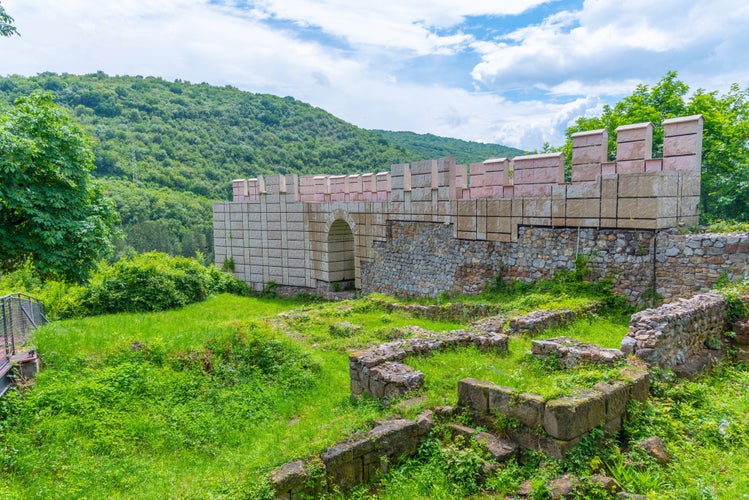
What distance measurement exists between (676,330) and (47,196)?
35.4 ft

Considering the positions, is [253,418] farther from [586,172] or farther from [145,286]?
[145,286]

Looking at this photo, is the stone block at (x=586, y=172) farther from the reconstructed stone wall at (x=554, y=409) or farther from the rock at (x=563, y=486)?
the rock at (x=563, y=486)

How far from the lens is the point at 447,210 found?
13266mm

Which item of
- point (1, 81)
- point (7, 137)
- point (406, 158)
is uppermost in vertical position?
point (1, 81)

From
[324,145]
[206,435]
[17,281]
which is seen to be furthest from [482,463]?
[324,145]

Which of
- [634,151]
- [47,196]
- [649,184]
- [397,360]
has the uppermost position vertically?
[634,151]

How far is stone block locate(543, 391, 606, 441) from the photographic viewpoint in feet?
16.2

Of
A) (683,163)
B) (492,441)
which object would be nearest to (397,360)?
(492,441)

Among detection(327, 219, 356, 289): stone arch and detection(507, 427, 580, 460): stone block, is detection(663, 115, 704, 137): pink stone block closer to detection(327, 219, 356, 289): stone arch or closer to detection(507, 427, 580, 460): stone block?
detection(507, 427, 580, 460): stone block

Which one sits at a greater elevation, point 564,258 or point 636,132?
point 636,132

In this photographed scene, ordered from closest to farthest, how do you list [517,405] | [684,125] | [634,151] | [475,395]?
[517,405] < [475,395] < [684,125] < [634,151]

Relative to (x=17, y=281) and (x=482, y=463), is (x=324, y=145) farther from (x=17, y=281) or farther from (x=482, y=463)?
(x=482, y=463)

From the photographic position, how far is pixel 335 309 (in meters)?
13.4

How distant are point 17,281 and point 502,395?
19710mm
